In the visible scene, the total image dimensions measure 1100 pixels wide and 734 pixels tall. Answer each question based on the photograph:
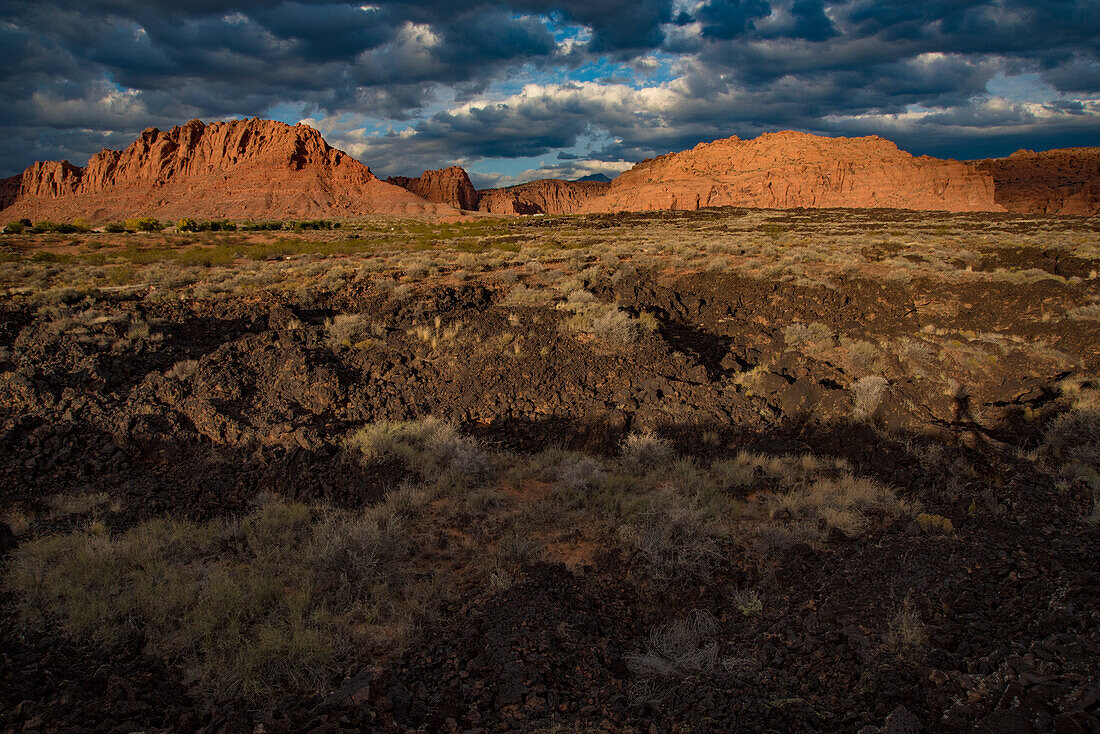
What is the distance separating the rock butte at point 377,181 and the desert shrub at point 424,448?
275 feet

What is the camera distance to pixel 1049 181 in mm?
82688

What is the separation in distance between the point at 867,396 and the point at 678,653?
628cm

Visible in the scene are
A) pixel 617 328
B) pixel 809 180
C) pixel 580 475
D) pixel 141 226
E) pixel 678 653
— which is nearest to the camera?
pixel 678 653

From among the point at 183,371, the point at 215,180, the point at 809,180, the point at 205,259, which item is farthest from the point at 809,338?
the point at 215,180

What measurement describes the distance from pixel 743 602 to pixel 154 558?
5.00 metres

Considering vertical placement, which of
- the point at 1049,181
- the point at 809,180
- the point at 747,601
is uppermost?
the point at 809,180

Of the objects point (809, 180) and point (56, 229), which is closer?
point (56, 229)

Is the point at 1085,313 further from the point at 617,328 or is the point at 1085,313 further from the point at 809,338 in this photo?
the point at 617,328

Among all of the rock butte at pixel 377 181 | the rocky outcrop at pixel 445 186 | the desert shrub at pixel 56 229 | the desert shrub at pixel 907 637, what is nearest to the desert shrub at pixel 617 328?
the desert shrub at pixel 907 637

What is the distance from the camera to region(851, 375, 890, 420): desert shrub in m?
7.71

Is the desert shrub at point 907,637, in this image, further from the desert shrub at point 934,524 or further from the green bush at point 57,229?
the green bush at point 57,229

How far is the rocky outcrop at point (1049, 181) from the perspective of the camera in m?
76.1

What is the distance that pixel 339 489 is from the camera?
18.5 ft

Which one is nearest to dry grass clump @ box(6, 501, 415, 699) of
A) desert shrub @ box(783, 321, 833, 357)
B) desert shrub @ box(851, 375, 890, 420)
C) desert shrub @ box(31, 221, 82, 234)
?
desert shrub @ box(851, 375, 890, 420)
